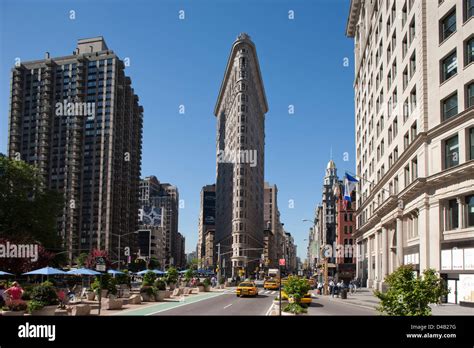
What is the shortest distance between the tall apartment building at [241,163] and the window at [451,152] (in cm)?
10880

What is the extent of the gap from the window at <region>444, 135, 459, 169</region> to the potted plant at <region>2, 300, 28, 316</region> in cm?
2984

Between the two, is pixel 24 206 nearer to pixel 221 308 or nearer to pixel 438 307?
pixel 221 308

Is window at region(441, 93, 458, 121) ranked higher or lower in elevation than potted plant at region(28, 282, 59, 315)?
higher

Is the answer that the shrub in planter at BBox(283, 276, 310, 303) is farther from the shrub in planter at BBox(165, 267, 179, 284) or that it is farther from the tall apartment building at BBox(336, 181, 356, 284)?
the tall apartment building at BBox(336, 181, 356, 284)

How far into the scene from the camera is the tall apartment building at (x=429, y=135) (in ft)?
115

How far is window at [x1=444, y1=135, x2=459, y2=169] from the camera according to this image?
36134mm

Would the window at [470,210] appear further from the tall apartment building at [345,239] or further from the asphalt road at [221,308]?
the tall apartment building at [345,239]

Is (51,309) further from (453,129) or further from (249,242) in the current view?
(249,242)

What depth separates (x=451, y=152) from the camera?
36906 millimetres

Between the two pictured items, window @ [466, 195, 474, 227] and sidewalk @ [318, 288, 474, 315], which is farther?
window @ [466, 195, 474, 227]

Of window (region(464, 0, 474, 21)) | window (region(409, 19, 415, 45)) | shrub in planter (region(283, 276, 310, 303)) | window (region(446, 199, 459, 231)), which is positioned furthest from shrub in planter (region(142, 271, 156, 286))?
window (region(464, 0, 474, 21))
